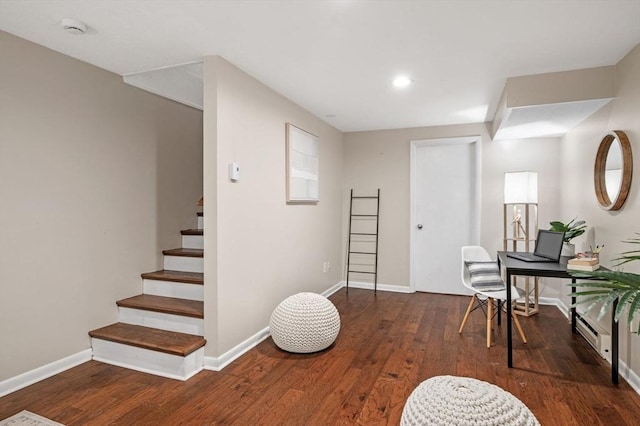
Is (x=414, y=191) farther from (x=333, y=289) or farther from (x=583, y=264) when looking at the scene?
(x=583, y=264)

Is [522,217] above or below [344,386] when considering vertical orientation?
above

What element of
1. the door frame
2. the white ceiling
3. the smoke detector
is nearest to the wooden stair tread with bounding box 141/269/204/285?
the white ceiling

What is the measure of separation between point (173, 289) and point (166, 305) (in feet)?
0.90

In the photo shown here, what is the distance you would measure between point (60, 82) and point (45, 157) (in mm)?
572

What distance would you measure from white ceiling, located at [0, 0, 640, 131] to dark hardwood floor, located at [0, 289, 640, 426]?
2.32 metres

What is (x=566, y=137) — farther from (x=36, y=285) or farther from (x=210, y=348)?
(x=36, y=285)

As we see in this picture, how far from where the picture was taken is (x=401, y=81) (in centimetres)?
327

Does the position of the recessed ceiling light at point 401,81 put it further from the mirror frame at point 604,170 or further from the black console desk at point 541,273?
the black console desk at point 541,273

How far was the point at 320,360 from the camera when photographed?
9.43 feet

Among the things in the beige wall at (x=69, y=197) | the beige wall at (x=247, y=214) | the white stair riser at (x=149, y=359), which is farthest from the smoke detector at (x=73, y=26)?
the white stair riser at (x=149, y=359)

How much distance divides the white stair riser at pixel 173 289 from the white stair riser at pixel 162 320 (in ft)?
0.95

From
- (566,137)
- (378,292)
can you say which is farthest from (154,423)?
(566,137)

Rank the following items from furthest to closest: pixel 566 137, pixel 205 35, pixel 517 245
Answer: pixel 517 245 → pixel 566 137 → pixel 205 35

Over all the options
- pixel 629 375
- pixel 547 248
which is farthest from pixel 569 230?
pixel 629 375
